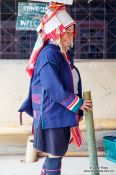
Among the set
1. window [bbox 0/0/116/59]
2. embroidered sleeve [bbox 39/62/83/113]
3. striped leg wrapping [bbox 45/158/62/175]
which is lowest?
striped leg wrapping [bbox 45/158/62/175]

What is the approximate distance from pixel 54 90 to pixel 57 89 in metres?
0.03

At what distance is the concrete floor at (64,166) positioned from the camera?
16.7 feet

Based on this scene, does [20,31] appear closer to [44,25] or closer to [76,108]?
[44,25]

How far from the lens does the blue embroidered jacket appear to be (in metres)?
3.55

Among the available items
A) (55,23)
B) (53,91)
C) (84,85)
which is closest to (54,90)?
(53,91)

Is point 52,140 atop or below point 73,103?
below

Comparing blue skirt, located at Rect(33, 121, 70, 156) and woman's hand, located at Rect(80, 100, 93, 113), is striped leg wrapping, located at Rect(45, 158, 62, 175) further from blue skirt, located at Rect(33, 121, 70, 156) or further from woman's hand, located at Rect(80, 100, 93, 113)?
woman's hand, located at Rect(80, 100, 93, 113)

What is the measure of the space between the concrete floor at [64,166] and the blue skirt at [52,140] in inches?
48.4

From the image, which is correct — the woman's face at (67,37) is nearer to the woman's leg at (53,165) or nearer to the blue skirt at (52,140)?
the blue skirt at (52,140)

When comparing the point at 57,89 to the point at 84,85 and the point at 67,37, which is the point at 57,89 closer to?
the point at 67,37

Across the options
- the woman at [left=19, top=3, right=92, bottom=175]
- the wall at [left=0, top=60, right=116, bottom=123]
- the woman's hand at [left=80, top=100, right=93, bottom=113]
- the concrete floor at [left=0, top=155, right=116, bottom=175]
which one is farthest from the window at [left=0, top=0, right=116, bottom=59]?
the woman's hand at [left=80, top=100, right=93, bottom=113]

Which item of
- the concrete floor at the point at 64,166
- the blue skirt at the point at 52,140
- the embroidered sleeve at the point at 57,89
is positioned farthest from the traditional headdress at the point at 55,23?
the concrete floor at the point at 64,166

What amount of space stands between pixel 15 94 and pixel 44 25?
217 centimetres

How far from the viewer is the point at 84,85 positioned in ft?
18.8
